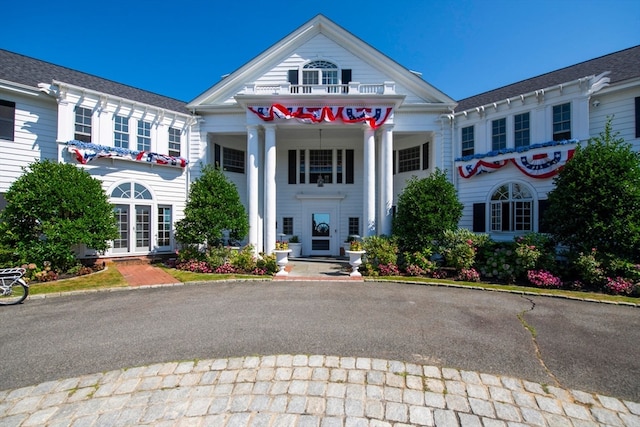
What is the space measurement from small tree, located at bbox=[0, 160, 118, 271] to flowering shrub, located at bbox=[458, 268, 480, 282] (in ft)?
41.4

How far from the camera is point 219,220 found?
11164mm

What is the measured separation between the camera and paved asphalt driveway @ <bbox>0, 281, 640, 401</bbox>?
3844 mm

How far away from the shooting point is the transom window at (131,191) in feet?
39.8

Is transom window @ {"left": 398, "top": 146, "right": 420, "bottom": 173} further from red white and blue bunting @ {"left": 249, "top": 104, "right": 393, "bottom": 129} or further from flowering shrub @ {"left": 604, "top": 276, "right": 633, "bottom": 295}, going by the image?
flowering shrub @ {"left": 604, "top": 276, "right": 633, "bottom": 295}

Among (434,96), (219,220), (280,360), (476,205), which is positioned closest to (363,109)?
(434,96)

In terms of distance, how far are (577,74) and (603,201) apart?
8119 mm

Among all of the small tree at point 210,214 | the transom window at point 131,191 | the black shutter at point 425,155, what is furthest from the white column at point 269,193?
the black shutter at point 425,155

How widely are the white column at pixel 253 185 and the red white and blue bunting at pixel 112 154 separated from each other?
356 cm

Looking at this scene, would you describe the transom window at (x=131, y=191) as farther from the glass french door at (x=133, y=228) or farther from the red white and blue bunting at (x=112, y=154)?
the red white and blue bunting at (x=112, y=154)

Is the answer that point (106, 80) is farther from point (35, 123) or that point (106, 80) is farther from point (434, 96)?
point (434, 96)

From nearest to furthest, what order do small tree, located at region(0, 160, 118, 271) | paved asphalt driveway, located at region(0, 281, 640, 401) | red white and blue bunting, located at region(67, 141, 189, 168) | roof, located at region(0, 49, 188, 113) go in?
paved asphalt driveway, located at region(0, 281, 640, 401)
small tree, located at region(0, 160, 118, 271)
red white and blue bunting, located at region(67, 141, 189, 168)
roof, located at region(0, 49, 188, 113)

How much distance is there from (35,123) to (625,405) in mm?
17521

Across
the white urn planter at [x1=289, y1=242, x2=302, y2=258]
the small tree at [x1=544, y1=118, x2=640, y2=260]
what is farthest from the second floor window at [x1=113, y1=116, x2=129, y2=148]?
the small tree at [x1=544, y1=118, x2=640, y2=260]

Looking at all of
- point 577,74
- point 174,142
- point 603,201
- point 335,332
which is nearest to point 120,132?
point 174,142
